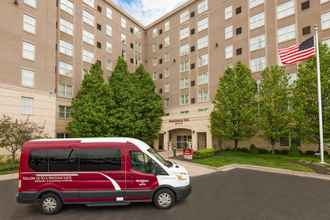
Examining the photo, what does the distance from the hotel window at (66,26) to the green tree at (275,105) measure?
94.8 ft

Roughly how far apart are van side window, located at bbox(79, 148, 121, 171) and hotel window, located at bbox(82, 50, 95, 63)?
93.6ft

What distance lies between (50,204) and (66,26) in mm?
29785

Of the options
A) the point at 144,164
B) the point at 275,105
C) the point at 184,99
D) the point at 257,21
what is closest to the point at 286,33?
the point at 257,21

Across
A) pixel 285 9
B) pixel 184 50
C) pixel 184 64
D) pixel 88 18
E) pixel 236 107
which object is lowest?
pixel 236 107

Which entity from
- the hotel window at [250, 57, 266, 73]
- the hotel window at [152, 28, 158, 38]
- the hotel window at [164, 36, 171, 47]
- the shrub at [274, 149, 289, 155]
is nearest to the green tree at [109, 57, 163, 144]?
the hotel window at [164, 36, 171, 47]

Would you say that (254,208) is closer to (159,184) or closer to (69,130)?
(159,184)

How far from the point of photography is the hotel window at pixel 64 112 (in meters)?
29.0

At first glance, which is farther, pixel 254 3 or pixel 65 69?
pixel 65 69

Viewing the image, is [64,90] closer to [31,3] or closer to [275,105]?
[31,3]

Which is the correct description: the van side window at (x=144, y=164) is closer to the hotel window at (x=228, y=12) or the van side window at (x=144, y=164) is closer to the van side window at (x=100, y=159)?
the van side window at (x=100, y=159)

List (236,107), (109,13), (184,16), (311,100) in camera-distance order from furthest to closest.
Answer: (184,16)
(109,13)
(236,107)
(311,100)

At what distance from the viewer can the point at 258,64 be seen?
28.3 meters

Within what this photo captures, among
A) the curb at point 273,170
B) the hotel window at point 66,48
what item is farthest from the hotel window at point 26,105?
the curb at point 273,170

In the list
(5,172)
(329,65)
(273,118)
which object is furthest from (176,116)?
(5,172)
